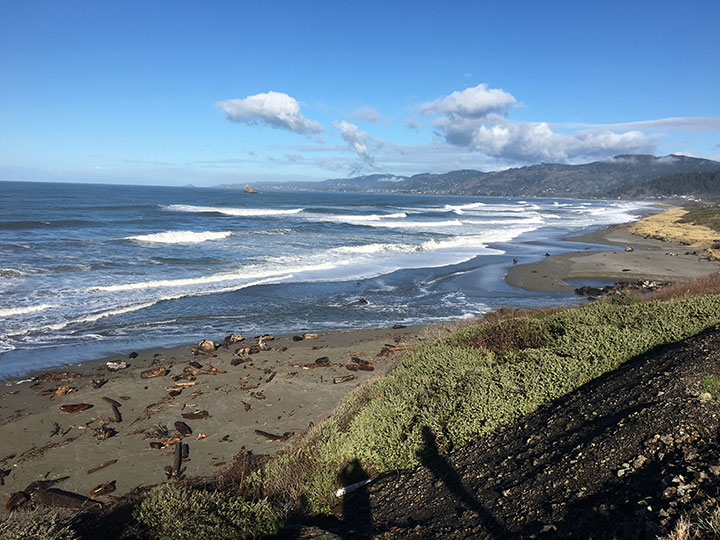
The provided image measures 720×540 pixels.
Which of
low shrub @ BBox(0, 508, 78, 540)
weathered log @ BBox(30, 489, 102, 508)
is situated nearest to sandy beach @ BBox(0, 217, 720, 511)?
weathered log @ BBox(30, 489, 102, 508)

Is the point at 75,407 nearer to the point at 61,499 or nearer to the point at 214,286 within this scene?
the point at 61,499

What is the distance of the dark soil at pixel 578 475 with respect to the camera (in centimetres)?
324

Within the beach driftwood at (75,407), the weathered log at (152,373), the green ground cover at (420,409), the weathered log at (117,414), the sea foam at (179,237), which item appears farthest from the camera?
the sea foam at (179,237)

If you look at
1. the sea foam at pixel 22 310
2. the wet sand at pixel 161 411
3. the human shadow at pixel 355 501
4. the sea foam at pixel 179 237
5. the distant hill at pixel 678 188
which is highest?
the distant hill at pixel 678 188

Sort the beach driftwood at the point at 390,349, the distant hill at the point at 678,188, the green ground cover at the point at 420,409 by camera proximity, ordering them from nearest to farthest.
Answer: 1. the green ground cover at the point at 420,409
2. the beach driftwood at the point at 390,349
3. the distant hill at the point at 678,188

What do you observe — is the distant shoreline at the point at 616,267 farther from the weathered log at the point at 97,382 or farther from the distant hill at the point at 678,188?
the distant hill at the point at 678,188

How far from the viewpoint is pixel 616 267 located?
22469 mm

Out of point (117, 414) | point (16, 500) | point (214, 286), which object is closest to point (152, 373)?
point (117, 414)

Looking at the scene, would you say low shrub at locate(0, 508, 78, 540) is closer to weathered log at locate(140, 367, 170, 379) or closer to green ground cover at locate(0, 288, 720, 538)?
green ground cover at locate(0, 288, 720, 538)

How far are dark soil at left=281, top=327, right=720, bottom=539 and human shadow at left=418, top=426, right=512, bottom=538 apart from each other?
1cm

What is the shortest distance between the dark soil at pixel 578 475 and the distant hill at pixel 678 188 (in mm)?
180224

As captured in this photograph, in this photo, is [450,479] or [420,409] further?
[420,409]

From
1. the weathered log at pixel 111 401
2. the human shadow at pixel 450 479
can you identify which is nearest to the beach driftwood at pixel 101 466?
the weathered log at pixel 111 401

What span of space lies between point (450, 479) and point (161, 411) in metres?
5.54
